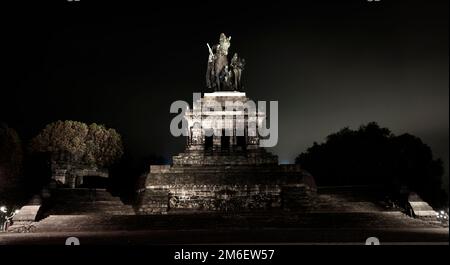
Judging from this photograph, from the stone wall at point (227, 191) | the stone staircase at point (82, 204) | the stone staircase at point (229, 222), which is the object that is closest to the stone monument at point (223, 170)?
the stone wall at point (227, 191)

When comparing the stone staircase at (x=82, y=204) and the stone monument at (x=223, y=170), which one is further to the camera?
the stone monument at (x=223, y=170)

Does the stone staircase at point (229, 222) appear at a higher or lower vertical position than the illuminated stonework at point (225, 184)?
lower

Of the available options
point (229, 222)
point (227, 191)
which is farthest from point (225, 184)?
point (229, 222)

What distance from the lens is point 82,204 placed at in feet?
101

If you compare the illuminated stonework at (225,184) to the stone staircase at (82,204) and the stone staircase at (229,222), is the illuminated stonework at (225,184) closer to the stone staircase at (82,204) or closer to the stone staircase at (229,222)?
the stone staircase at (82,204)

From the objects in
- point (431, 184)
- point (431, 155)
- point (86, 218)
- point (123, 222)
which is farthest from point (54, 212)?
point (431, 155)

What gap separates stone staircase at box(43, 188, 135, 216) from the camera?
2934 centimetres

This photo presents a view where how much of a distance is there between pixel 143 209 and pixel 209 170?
5514 mm

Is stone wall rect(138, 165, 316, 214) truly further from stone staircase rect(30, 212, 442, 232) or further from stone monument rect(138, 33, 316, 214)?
stone staircase rect(30, 212, 442, 232)

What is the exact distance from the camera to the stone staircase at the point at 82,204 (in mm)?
29344

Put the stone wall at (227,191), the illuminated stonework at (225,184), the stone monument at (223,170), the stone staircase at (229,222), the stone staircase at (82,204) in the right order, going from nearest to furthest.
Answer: the stone staircase at (229,222) → the stone staircase at (82,204) → the stone wall at (227,191) → the illuminated stonework at (225,184) → the stone monument at (223,170)

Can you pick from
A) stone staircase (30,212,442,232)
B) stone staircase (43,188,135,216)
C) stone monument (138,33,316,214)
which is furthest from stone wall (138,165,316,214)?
stone staircase (30,212,442,232)
